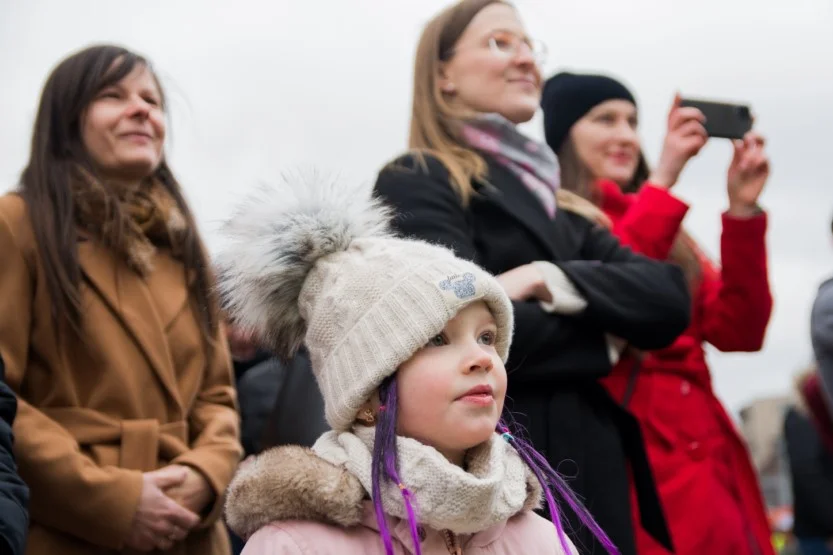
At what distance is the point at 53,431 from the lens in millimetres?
3723

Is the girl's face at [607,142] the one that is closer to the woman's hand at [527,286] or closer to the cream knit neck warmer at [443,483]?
the woman's hand at [527,286]

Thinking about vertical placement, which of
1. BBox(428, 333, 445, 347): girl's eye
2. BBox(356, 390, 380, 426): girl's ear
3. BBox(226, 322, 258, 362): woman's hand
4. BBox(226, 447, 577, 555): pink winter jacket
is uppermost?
BBox(428, 333, 445, 347): girl's eye

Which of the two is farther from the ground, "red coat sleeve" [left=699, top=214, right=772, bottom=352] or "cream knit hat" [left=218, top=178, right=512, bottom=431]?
"cream knit hat" [left=218, top=178, right=512, bottom=431]

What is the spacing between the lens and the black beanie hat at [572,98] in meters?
5.12

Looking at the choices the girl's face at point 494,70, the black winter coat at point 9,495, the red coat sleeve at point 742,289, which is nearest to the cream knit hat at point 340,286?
the black winter coat at point 9,495

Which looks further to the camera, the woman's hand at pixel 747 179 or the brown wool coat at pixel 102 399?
the woman's hand at pixel 747 179

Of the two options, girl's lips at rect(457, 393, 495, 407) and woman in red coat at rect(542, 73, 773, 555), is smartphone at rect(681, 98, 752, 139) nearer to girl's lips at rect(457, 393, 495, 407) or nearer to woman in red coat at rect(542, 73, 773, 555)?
woman in red coat at rect(542, 73, 773, 555)

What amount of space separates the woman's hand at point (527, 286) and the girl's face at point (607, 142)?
1.38 m

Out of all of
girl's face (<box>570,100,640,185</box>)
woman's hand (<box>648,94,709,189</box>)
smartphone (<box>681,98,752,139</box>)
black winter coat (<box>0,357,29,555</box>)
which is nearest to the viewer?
black winter coat (<box>0,357,29,555</box>)

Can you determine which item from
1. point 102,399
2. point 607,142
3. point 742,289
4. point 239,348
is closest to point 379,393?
point 102,399

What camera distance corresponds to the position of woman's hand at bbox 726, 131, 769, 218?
4566mm

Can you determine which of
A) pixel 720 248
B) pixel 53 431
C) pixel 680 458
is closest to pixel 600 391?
pixel 680 458

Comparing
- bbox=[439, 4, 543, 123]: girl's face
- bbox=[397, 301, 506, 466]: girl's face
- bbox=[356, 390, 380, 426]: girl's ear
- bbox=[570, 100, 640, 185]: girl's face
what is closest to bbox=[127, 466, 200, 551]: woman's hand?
bbox=[356, 390, 380, 426]: girl's ear

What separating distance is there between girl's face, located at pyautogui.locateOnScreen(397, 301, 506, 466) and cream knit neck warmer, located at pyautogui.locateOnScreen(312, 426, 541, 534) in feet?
Result: 0.20
